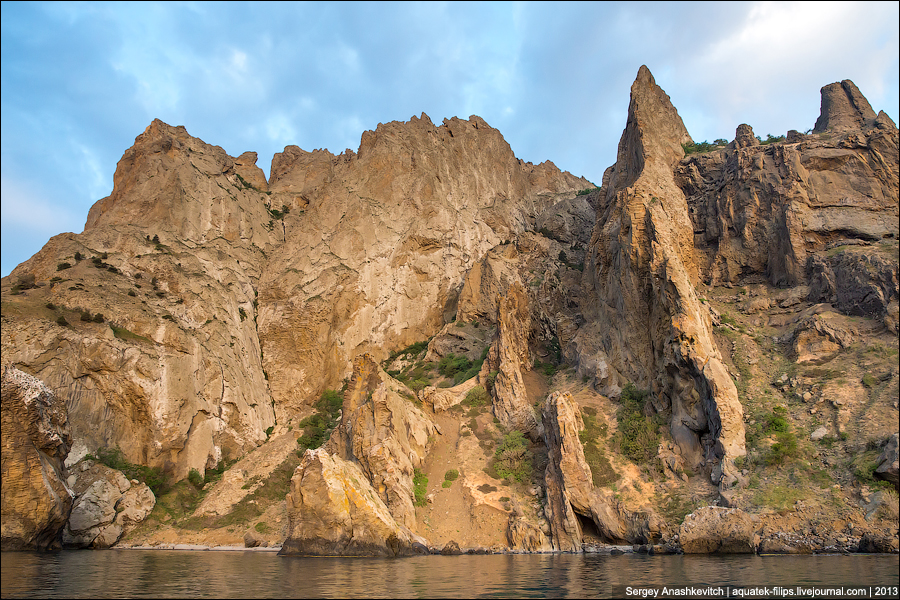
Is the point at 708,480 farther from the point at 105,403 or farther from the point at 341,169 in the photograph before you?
the point at 341,169

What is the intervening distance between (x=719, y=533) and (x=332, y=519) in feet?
66.3

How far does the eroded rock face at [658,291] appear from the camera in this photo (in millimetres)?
35281

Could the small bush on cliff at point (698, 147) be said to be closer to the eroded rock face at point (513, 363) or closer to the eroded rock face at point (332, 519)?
the eroded rock face at point (513, 363)

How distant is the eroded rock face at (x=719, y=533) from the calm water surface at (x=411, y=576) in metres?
1.79

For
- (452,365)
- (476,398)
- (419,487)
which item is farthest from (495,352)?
(419,487)

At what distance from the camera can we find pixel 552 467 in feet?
118

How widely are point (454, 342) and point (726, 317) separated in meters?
26.0

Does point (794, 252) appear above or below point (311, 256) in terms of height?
below

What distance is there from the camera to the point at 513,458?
3906 cm

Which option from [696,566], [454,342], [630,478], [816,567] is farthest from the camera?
[454,342]

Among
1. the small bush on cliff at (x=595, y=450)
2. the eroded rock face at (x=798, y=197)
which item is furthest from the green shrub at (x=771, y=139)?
the small bush on cliff at (x=595, y=450)

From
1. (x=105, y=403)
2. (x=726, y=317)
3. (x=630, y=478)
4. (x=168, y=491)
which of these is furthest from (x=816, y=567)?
(x=105, y=403)

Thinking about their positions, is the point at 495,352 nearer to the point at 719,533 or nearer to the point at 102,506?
the point at 719,533

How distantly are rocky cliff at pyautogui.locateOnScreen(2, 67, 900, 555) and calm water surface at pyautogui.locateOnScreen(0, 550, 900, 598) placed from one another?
4895mm
